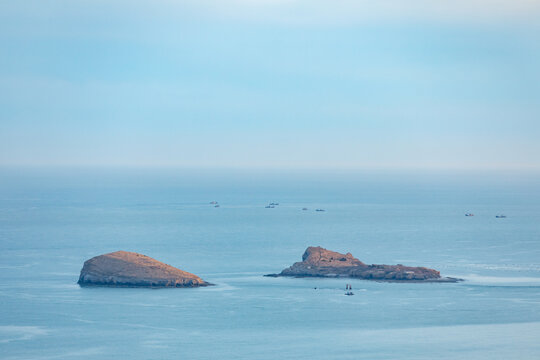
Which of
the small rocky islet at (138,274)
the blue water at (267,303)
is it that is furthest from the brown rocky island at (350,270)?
Answer: the blue water at (267,303)

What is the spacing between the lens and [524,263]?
4087 inches

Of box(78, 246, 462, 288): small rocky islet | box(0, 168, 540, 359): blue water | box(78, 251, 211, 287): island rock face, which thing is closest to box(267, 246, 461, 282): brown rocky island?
box(78, 246, 462, 288): small rocky islet

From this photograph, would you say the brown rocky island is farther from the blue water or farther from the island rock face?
the island rock face

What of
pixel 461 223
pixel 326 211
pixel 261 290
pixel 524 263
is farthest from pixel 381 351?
pixel 326 211

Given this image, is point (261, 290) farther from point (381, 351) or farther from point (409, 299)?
point (381, 351)

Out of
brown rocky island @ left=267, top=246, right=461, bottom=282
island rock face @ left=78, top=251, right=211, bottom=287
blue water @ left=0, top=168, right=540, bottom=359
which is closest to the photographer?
blue water @ left=0, top=168, right=540, bottom=359

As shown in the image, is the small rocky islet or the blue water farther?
the small rocky islet

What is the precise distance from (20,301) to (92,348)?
17.4 metres

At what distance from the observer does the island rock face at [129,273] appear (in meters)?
84.8

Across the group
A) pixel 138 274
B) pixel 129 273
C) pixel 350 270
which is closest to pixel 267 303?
pixel 138 274

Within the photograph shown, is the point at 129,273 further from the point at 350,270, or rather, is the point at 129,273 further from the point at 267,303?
the point at 350,270

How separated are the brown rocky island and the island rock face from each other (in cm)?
1217

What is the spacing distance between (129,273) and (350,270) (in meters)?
20.9

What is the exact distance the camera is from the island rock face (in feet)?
278
